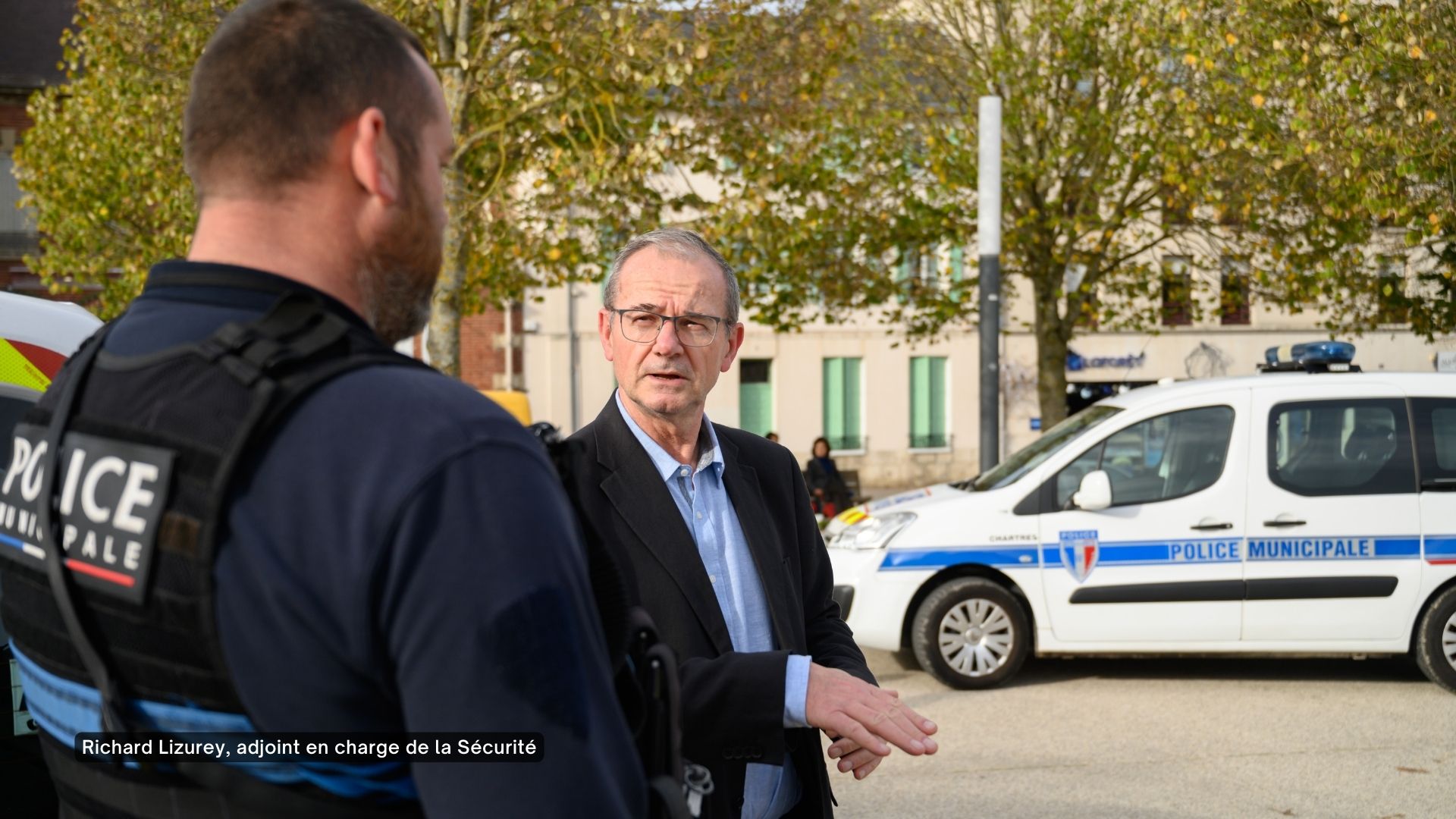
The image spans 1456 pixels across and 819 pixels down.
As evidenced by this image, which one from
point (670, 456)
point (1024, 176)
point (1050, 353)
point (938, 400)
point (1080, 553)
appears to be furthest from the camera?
point (938, 400)

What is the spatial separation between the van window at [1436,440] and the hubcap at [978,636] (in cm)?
269

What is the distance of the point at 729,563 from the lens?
2.70 metres

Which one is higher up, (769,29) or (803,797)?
(769,29)

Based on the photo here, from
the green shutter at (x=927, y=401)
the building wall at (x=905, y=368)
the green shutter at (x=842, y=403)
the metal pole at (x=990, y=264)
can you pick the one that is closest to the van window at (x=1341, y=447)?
the metal pole at (x=990, y=264)

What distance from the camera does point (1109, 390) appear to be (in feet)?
113

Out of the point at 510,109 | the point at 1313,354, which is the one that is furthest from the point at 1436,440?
the point at 510,109

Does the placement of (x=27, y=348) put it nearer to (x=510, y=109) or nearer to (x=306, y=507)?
(x=306, y=507)

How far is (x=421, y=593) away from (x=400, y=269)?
1.23 ft

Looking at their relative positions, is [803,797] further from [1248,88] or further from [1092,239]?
[1092,239]

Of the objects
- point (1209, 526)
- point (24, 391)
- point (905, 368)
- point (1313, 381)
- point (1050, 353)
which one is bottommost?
point (1209, 526)

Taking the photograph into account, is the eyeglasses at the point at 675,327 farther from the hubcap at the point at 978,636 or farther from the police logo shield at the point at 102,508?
the hubcap at the point at 978,636

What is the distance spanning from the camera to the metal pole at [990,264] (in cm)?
1159

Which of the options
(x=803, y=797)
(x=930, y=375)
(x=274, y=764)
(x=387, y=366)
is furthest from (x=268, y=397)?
(x=930, y=375)

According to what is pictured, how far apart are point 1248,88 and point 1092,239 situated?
4869mm
